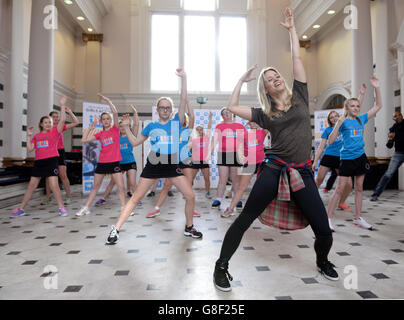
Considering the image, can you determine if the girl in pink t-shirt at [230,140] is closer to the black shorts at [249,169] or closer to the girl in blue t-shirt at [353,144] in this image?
the black shorts at [249,169]

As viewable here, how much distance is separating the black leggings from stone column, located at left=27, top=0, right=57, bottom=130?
658 cm

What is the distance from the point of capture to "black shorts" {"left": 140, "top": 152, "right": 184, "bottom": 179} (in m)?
2.99

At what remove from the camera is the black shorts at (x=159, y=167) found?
9.82ft

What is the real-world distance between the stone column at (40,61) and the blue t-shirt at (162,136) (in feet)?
17.0

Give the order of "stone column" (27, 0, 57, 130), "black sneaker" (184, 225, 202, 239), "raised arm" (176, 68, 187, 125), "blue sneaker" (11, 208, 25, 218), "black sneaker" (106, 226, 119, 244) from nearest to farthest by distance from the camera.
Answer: "raised arm" (176, 68, 187, 125) < "black sneaker" (106, 226, 119, 244) < "black sneaker" (184, 225, 202, 239) < "blue sneaker" (11, 208, 25, 218) < "stone column" (27, 0, 57, 130)

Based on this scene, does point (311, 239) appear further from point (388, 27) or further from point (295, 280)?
point (388, 27)

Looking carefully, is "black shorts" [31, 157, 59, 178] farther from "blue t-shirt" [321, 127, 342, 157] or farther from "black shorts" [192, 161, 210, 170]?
"blue t-shirt" [321, 127, 342, 157]

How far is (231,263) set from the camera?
8.20 feet

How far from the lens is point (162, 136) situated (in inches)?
117

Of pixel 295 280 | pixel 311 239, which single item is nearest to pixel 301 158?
pixel 295 280

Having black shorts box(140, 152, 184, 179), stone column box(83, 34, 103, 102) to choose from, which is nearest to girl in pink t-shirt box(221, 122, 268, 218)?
black shorts box(140, 152, 184, 179)

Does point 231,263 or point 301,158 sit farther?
point 231,263

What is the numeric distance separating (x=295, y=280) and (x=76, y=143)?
1148cm

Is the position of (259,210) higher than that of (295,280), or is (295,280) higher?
(259,210)
